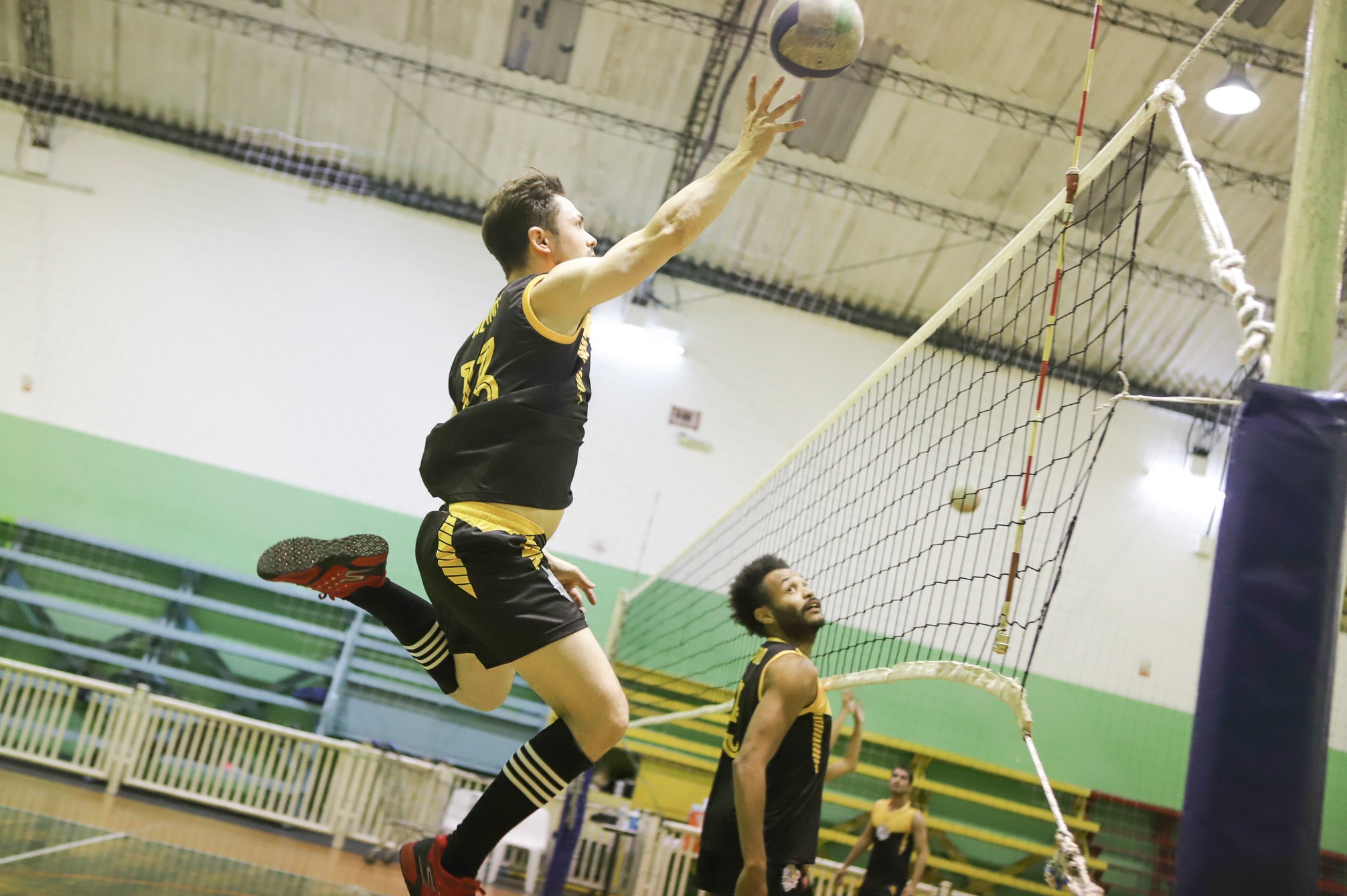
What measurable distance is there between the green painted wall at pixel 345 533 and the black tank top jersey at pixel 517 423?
8822mm

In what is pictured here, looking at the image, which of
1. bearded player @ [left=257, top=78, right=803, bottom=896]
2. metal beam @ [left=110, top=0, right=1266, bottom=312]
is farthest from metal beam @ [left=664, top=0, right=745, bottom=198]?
bearded player @ [left=257, top=78, right=803, bottom=896]

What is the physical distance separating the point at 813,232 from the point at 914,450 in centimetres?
298

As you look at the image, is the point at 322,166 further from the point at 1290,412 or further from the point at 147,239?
the point at 1290,412

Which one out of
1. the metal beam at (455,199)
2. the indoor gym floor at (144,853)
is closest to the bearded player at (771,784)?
the indoor gym floor at (144,853)

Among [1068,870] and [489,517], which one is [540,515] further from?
[1068,870]

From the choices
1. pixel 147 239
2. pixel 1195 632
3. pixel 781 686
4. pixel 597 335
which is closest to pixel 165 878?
pixel 781 686

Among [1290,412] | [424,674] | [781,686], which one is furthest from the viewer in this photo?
[424,674]

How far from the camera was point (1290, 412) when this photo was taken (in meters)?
1.80

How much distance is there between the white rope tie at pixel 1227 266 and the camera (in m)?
2.04

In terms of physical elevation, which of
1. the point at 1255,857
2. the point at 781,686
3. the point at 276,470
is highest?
the point at 276,470

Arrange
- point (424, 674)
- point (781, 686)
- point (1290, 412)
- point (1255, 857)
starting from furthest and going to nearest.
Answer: point (424, 674) < point (781, 686) < point (1290, 412) < point (1255, 857)

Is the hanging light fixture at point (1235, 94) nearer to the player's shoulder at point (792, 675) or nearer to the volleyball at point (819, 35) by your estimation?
the volleyball at point (819, 35)

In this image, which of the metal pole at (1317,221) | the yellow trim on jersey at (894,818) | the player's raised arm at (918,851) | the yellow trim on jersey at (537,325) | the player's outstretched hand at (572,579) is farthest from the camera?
the yellow trim on jersey at (894,818)

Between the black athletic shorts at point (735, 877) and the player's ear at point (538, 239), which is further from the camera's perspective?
the black athletic shorts at point (735, 877)
